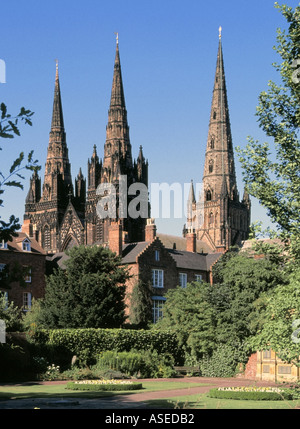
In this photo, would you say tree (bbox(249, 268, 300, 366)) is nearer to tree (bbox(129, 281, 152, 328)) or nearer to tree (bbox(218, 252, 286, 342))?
tree (bbox(218, 252, 286, 342))

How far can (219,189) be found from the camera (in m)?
148

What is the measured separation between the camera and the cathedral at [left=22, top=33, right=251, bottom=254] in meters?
119

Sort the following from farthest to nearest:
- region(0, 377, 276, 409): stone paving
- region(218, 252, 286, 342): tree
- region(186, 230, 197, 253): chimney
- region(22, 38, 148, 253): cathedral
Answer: region(22, 38, 148, 253): cathedral < region(186, 230, 197, 253): chimney < region(218, 252, 286, 342): tree < region(0, 377, 276, 409): stone paving

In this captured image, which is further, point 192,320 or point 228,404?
point 192,320

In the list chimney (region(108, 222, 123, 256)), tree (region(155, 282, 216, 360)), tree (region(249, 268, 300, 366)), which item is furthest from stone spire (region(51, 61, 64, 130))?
tree (region(249, 268, 300, 366))

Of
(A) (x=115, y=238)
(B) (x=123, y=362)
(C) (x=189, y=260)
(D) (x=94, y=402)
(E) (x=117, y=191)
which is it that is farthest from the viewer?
(E) (x=117, y=191)

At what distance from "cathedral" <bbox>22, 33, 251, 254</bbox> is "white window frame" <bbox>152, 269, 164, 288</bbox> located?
3664 cm

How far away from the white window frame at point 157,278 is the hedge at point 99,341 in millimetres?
17999

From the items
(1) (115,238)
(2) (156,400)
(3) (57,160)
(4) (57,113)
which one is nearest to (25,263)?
(1) (115,238)

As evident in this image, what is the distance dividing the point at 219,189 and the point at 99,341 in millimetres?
106687

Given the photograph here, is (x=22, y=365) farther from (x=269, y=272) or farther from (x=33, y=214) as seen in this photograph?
(x=33, y=214)

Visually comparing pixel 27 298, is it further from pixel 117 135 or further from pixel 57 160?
pixel 57 160

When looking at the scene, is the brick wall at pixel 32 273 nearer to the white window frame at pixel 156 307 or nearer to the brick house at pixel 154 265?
the brick house at pixel 154 265

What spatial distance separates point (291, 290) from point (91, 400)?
926 cm
